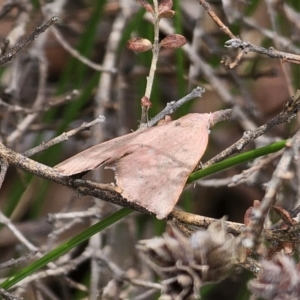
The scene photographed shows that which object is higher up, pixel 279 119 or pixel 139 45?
pixel 139 45

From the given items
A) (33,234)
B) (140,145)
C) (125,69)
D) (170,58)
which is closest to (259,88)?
(170,58)

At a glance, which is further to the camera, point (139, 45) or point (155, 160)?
point (139, 45)

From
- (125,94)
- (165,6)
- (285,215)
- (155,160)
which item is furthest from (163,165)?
(125,94)

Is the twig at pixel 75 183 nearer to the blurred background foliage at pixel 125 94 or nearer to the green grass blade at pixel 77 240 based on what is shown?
the green grass blade at pixel 77 240

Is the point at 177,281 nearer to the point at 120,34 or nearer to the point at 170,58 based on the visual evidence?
the point at 120,34

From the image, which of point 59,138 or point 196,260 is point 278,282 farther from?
point 59,138

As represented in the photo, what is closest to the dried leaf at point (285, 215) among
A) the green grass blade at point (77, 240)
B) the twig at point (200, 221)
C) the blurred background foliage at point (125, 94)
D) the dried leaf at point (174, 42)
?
the twig at point (200, 221)

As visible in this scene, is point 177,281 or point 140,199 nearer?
point 177,281

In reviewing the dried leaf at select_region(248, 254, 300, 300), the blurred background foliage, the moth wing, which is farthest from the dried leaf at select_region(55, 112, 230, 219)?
the blurred background foliage

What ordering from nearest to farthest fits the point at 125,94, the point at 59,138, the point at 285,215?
the point at 285,215, the point at 59,138, the point at 125,94
